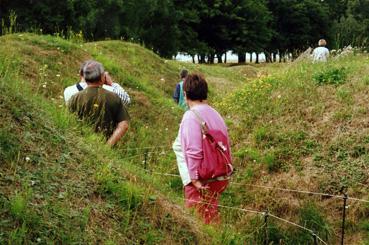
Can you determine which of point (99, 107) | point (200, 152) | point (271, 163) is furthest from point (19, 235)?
point (271, 163)

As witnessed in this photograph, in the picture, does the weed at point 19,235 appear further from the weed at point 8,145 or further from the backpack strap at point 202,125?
the backpack strap at point 202,125

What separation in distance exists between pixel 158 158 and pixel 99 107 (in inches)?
97.6

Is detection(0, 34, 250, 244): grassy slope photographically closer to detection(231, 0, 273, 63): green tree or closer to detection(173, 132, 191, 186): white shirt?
detection(173, 132, 191, 186): white shirt

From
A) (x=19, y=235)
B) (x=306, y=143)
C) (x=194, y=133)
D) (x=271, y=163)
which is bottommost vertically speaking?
(x=271, y=163)

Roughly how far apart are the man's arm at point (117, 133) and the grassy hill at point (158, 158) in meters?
0.19

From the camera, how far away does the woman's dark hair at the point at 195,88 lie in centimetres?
510

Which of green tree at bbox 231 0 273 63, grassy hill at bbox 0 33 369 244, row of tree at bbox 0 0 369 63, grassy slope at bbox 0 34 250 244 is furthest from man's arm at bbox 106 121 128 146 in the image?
green tree at bbox 231 0 273 63

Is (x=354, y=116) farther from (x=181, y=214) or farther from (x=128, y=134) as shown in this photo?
(x=181, y=214)

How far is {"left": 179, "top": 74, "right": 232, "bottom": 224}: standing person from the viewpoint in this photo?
495cm

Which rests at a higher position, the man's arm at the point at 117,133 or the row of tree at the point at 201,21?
the row of tree at the point at 201,21

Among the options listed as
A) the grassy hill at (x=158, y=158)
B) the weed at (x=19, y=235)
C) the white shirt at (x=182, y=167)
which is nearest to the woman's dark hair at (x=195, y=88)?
the white shirt at (x=182, y=167)

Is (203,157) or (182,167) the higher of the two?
(203,157)

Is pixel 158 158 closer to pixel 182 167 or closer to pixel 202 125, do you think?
pixel 182 167

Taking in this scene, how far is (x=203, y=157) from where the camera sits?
4965 millimetres
